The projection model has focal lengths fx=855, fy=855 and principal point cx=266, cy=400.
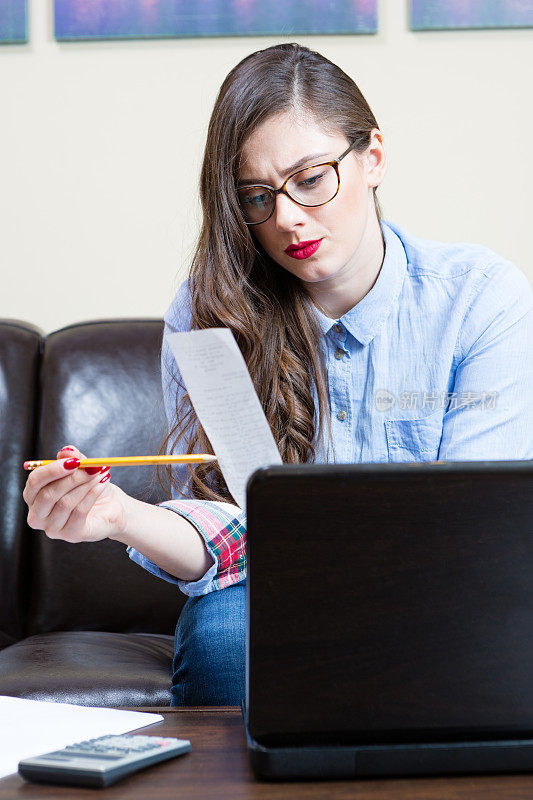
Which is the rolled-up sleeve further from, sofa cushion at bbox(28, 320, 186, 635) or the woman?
sofa cushion at bbox(28, 320, 186, 635)

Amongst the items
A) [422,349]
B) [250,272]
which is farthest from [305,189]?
[422,349]

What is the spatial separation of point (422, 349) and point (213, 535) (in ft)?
1.24

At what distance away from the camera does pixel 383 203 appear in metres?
1.76

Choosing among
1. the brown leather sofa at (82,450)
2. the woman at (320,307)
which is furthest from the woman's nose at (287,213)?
the brown leather sofa at (82,450)

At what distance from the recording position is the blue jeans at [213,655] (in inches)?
36.1

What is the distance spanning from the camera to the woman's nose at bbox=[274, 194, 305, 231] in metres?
1.04

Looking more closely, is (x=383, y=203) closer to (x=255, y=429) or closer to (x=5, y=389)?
(x=5, y=389)

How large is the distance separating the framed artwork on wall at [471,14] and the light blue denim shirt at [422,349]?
2.50ft

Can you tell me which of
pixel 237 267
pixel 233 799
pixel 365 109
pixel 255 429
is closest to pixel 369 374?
pixel 237 267

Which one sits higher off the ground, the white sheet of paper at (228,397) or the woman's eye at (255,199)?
the woman's eye at (255,199)

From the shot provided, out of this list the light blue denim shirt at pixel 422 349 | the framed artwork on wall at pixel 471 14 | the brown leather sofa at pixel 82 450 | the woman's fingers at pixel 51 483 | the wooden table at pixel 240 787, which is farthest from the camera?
the framed artwork on wall at pixel 471 14

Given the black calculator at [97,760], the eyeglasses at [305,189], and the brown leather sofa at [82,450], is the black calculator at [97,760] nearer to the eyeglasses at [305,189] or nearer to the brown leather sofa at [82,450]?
the eyeglasses at [305,189]

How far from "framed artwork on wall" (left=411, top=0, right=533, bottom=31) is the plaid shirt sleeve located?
3.97 ft

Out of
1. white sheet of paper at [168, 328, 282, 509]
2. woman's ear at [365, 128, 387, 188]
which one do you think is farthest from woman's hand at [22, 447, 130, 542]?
woman's ear at [365, 128, 387, 188]
